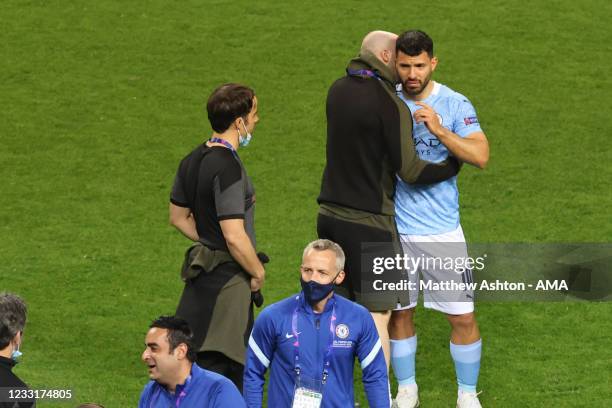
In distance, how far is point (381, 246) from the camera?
25.8 ft

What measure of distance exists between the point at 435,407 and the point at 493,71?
7.92m

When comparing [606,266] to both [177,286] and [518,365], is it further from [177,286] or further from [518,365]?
[177,286]

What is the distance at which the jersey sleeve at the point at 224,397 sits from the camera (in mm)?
6164

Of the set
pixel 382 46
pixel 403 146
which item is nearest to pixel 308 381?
pixel 403 146

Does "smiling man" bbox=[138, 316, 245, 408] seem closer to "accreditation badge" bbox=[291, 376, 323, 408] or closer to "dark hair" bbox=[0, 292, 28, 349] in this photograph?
"dark hair" bbox=[0, 292, 28, 349]

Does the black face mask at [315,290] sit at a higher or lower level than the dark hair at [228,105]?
lower

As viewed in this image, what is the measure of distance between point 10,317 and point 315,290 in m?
1.56

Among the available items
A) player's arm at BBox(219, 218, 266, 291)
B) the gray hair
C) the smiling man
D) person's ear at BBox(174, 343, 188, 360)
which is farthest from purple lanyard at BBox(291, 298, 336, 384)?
person's ear at BBox(174, 343, 188, 360)

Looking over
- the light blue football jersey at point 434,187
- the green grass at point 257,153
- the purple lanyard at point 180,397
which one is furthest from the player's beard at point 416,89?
the purple lanyard at point 180,397

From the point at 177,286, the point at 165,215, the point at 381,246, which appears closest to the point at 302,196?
the point at 165,215

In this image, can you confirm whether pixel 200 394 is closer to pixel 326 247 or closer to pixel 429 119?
pixel 326 247

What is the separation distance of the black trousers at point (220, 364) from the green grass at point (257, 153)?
169cm

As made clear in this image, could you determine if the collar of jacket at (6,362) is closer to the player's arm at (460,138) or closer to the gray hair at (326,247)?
the gray hair at (326,247)

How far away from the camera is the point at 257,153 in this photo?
14266 millimetres
